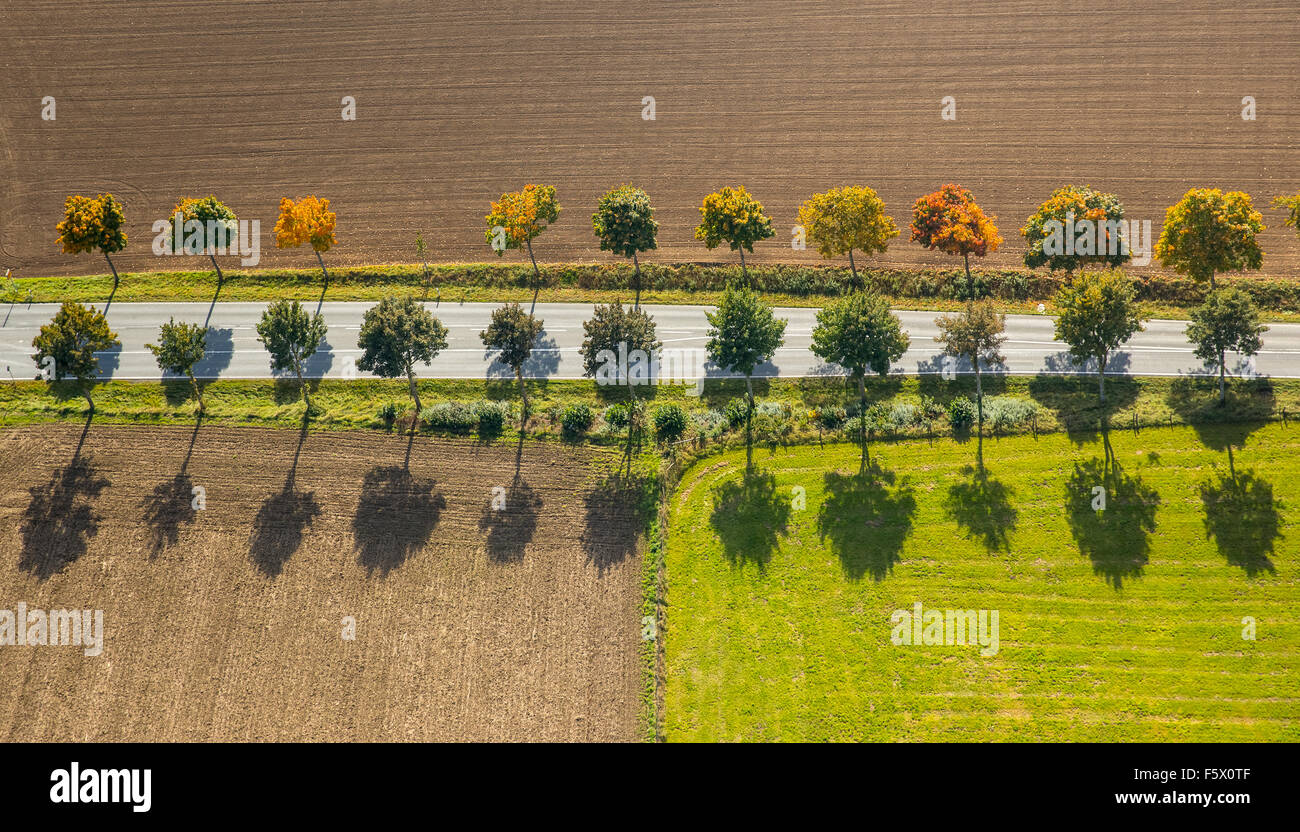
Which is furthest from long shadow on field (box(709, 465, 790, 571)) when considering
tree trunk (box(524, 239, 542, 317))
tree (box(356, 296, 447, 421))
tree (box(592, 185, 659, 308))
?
tree (box(356, 296, 447, 421))

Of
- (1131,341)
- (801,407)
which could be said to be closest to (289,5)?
(801,407)

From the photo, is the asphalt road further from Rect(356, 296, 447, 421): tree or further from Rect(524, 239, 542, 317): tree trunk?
Rect(356, 296, 447, 421): tree

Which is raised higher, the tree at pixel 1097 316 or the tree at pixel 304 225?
the tree at pixel 304 225

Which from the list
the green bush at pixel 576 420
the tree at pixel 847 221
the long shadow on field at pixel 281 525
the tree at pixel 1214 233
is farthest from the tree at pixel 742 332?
the tree at pixel 1214 233

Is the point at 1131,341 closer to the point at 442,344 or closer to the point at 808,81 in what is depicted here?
the point at 808,81

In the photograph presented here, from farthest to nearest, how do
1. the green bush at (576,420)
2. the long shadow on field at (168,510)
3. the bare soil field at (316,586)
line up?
the green bush at (576,420) → the long shadow on field at (168,510) → the bare soil field at (316,586)

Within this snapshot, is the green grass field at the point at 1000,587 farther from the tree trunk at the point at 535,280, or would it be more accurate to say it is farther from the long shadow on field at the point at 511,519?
the tree trunk at the point at 535,280

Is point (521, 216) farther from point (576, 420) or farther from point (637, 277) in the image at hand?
point (576, 420)
